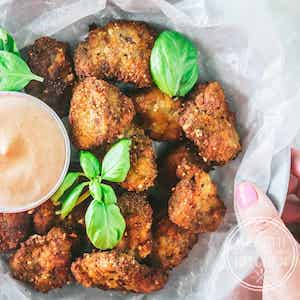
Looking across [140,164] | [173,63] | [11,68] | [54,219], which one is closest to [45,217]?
[54,219]

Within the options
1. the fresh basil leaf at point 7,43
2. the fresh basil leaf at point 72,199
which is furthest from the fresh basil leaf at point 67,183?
the fresh basil leaf at point 7,43

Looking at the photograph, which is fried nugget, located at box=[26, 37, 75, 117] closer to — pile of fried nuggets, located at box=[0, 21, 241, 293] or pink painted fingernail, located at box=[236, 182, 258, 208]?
pile of fried nuggets, located at box=[0, 21, 241, 293]

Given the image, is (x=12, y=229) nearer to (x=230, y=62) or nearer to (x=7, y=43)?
(x=7, y=43)

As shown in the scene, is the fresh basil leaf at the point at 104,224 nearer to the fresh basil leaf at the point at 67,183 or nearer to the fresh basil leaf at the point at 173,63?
the fresh basil leaf at the point at 67,183

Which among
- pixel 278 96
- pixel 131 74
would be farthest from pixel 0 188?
pixel 278 96

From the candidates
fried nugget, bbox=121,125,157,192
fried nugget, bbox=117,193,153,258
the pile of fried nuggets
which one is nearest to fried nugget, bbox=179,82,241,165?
the pile of fried nuggets
